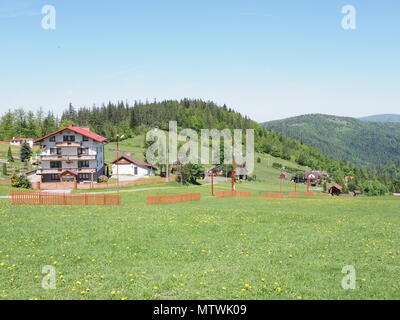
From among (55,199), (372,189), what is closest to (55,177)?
(55,199)

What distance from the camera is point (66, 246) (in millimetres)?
18516

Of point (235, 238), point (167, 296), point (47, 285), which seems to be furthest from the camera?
point (235, 238)

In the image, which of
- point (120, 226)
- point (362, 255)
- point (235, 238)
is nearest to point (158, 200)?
point (120, 226)

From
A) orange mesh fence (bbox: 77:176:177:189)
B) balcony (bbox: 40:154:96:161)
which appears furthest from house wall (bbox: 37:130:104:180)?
orange mesh fence (bbox: 77:176:177:189)

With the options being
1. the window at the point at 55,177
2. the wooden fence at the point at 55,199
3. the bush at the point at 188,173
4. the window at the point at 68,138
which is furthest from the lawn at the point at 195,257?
the bush at the point at 188,173

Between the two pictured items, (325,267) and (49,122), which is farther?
(49,122)

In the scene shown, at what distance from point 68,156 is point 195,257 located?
64708mm

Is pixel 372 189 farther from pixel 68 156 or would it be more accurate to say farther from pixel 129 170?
pixel 68 156

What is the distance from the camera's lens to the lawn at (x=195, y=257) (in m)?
12.4

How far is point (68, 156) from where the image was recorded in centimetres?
7531

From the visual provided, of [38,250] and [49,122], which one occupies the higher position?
[49,122]

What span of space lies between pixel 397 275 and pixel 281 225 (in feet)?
38.0

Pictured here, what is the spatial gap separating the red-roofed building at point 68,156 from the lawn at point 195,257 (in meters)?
48.7
